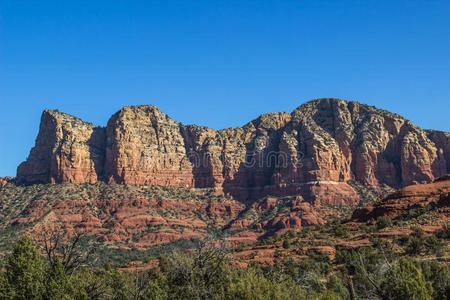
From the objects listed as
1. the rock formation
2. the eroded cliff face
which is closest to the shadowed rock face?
the eroded cliff face

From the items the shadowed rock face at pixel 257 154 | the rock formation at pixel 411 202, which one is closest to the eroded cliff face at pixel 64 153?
the shadowed rock face at pixel 257 154

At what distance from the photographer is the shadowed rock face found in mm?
157625

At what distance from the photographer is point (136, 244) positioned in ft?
409

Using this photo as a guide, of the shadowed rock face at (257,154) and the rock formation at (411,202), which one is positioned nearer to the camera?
the rock formation at (411,202)

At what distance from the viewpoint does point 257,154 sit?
17438cm

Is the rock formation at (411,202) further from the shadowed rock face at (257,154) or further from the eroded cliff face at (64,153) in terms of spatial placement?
the eroded cliff face at (64,153)

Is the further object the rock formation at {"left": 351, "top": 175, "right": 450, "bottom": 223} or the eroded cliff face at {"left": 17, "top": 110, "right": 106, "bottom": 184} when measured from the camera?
the eroded cliff face at {"left": 17, "top": 110, "right": 106, "bottom": 184}

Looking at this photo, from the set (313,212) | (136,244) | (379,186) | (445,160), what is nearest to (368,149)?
(379,186)

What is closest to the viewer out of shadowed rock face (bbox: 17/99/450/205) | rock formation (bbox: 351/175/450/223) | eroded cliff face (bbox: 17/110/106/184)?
rock formation (bbox: 351/175/450/223)

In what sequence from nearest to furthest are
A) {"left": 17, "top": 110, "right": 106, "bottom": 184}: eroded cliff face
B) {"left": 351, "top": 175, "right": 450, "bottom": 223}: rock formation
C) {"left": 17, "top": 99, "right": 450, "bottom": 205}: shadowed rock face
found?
{"left": 351, "top": 175, "right": 450, "bottom": 223}: rock formation < {"left": 17, "top": 110, "right": 106, "bottom": 184}: eroded cliff face < {"left": 17, "top": 99, "right": 450, "bottom": 205}: shadowed rock face

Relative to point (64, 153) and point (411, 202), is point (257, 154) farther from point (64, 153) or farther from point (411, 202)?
point (411, 202)

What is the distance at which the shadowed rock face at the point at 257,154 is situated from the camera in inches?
6206

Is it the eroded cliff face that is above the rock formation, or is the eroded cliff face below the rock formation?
above

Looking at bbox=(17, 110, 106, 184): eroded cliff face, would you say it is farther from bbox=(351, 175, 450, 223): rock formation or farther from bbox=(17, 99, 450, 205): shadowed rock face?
bbox=(351, 175, 450, 223): rock formation
